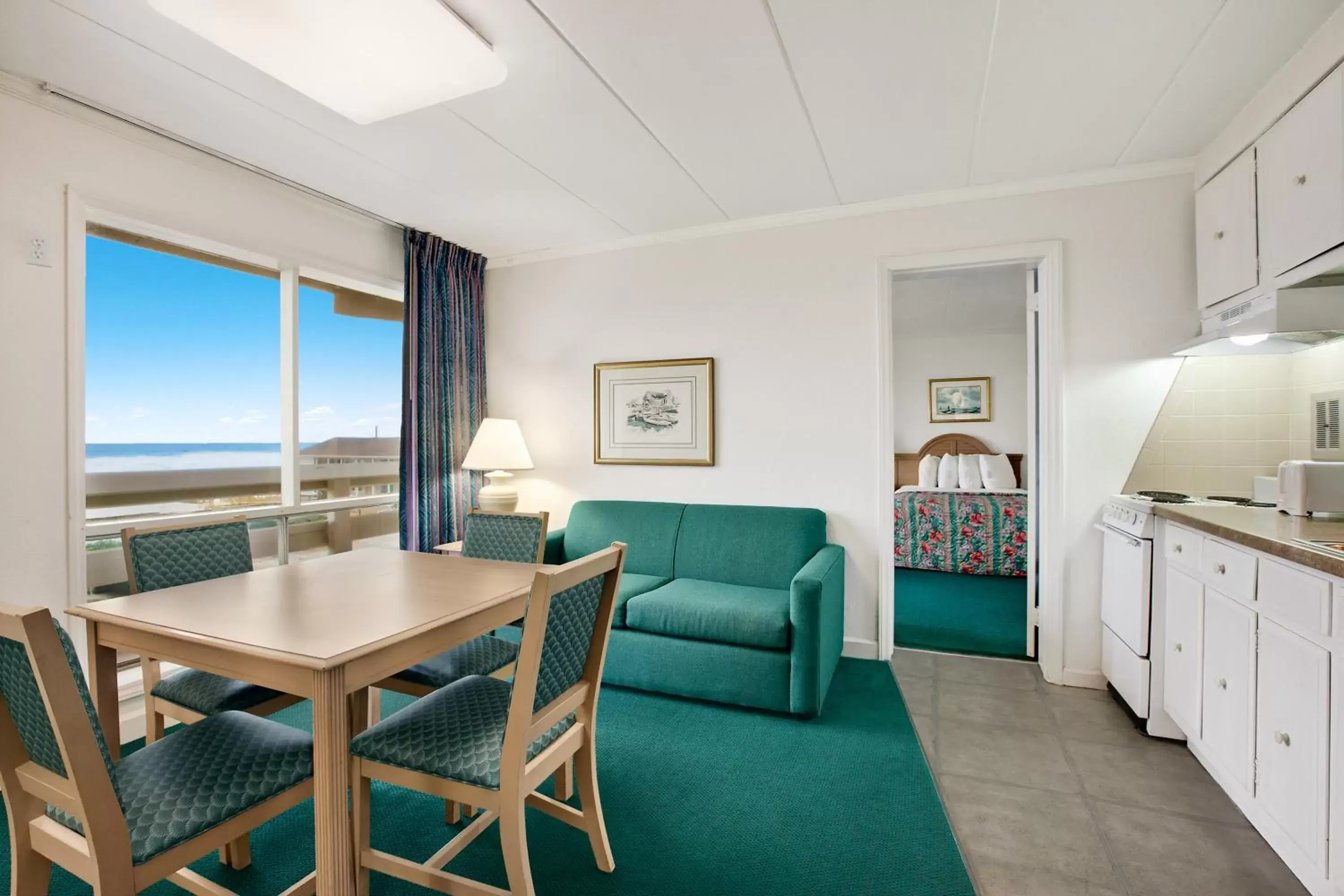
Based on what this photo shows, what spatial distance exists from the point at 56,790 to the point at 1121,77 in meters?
3.57

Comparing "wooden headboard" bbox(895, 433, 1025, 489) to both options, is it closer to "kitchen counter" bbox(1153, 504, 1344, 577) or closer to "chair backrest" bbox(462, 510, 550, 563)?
"kitchen counter" bbox(1153, 504, 1344, 577)

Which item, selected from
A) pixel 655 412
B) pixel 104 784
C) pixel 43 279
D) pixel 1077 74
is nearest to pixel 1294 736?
pixel 1077 74

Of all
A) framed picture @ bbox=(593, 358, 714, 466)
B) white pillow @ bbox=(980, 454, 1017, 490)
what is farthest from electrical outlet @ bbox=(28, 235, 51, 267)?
white pillow @ bbox=(980, 454, 1017, 490)

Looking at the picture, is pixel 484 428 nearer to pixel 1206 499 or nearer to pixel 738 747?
pixel 738 747

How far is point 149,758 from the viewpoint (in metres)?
1.44

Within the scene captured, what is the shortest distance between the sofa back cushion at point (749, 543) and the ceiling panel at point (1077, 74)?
199 cm

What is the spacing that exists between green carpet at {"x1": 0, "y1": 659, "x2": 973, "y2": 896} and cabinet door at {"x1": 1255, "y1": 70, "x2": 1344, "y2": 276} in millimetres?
2206

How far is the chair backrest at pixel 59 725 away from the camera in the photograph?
1.07m

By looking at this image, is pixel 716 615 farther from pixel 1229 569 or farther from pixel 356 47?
pixel 356 47

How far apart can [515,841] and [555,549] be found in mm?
2344

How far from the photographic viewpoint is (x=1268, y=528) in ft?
6.14

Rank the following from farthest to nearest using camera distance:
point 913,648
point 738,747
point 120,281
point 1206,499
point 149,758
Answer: point 913,648
point 120,281
point 1206,499
point 738,747
point 149,758

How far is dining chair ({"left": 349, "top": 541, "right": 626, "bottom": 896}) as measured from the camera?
4.54 ft

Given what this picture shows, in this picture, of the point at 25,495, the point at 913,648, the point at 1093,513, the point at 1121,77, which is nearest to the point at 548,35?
the point at 1121,77
